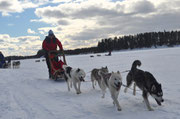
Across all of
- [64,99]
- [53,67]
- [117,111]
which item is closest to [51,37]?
[53,67]

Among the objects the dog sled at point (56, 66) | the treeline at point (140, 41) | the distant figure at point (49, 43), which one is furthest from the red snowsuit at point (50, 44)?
the treeline at point (140, 41)

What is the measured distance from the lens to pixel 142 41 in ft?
294

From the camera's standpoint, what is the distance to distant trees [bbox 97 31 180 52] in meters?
87.6

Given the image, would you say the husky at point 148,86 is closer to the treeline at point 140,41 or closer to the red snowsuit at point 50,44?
the red snowsuit at point 50,44

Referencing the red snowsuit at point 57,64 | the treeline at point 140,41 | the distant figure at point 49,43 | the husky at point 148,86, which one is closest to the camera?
the husky at point 148,86

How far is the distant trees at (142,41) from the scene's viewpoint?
8756 cm

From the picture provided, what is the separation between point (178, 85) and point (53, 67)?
5495mm

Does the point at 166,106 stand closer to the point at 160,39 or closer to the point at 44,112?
the point at 44,112

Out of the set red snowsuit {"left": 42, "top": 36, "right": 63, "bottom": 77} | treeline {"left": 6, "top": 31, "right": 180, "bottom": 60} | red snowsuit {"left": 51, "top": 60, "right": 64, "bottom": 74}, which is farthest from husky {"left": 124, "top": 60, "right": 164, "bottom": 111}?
treeline {"left": 6, "top": 31, "right": 180, "bottom": 60}

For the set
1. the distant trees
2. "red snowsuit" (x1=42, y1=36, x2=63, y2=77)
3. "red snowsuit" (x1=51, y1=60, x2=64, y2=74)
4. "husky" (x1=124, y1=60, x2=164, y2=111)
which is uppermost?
the distant trees

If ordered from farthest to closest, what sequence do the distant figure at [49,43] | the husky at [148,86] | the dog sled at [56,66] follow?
the distant figure at [49,43] < the dog sled at [56,66] < the husky at [148,86]

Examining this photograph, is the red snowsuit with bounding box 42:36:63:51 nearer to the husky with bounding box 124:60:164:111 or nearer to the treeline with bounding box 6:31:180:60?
the husky with bounding box 124:60:164:111

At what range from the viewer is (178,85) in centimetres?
655

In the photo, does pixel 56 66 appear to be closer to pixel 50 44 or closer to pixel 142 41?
pixel 50 44
